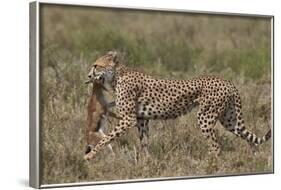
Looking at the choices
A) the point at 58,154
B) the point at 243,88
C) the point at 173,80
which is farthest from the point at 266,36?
the point at 58,154

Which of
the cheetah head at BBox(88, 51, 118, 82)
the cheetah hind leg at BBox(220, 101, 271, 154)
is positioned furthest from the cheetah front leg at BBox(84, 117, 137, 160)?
the cheetah hind leg at BBox(220, 101, 271, 154)

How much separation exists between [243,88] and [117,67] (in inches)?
49.1

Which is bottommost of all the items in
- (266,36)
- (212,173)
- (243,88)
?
(212,173)

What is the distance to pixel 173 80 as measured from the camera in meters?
6.73

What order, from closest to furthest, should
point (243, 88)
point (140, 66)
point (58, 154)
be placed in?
1. point (58, 154)
2. point (140, 66)
3. point (243, 88)

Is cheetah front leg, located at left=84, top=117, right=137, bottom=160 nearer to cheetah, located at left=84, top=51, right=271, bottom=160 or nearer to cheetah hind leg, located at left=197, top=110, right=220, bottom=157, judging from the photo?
cheetah, located at left=84, top=51, right=271, bottom=160

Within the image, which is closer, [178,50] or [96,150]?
[96,150]

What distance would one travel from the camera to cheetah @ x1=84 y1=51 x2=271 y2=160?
21.3ft

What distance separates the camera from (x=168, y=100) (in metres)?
6.65

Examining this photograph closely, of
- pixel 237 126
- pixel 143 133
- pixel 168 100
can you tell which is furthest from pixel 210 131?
pixel 143 133

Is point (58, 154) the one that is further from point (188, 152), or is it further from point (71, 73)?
point (188, 152)

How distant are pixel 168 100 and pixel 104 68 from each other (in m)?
0.61

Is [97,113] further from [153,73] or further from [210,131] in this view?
[210,131]

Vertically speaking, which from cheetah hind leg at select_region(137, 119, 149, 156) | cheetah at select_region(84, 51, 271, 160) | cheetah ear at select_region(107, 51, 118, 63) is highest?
cheetah ear at select_region(107, 51, 118, 63)
